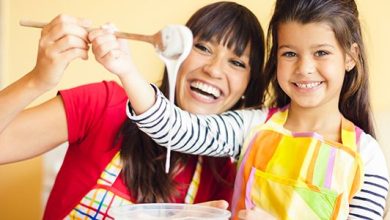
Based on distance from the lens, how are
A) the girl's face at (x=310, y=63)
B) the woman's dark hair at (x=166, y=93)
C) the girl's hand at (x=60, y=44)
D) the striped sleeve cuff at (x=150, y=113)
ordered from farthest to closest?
the woman's dark hair at (x=166, y=93) → the girl's face at (x=310, y=63) → the striped sleeve cuff at (x=150, y=113) → the girl's hand at (x=60, y=44)

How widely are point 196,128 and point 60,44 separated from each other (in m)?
0.32

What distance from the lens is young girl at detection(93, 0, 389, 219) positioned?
36.4 inches

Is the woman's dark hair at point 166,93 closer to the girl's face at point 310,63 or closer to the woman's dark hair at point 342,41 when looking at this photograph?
the woman's dark hair at point 342,41

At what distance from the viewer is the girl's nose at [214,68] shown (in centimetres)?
108

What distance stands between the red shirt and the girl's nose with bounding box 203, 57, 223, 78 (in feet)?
0.60

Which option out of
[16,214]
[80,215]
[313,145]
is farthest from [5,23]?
[313,145]

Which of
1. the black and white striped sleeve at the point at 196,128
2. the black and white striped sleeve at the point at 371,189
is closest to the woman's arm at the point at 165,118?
the black and white striped sleeve at the point at 196,128

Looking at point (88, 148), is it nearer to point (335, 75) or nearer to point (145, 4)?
point (335, 75)

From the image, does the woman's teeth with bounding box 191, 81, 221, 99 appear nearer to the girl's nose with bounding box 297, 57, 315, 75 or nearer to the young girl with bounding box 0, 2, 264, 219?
the young girl with bounding box 0, 2, 264, 219

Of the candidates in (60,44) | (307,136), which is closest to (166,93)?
(307,136)

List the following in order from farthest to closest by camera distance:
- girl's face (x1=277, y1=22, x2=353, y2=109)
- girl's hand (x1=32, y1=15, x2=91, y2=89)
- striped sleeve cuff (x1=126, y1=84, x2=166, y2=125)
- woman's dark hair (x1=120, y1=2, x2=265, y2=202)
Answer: woman's dark hair (x1=120, y1=2, x2=265, y2=202), girl's face (x1=277, y1=22, x2=353, y2=109), striped sleeve cuff (x1=126, y1=84, x2=166, y2=125), girl's hand (x1=32, y1=15, x2=91, y2=89)

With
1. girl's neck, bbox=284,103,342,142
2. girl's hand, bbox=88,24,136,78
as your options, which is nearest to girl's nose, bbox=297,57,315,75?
girl's neck, bbox=284,103,342,142

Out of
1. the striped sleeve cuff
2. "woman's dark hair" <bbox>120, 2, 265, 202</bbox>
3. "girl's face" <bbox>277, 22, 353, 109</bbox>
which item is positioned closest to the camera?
the striped sleeve cuff

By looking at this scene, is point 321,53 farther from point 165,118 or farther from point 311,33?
point 165,118
